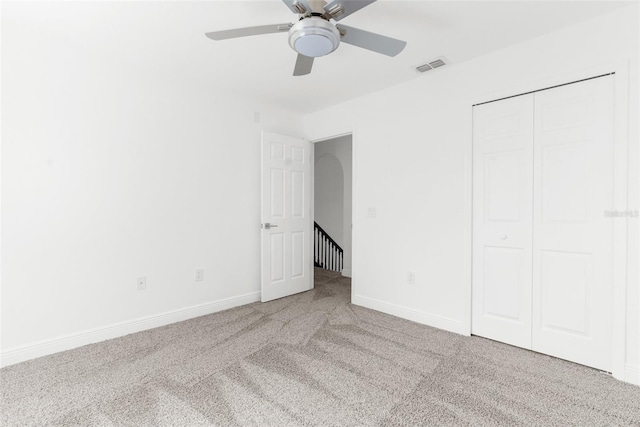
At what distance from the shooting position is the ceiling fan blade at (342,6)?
5.17ft

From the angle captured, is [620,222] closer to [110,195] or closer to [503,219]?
[503,219]

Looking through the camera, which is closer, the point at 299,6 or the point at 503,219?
the point at 299,6

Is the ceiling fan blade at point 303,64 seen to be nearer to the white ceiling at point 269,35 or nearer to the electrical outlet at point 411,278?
the white ceiling at point 269,35

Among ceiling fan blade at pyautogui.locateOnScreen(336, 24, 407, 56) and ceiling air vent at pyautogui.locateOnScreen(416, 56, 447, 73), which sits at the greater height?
ceiling air vent at pyautogui.locateOnScreen(416, 56, 447, 73)

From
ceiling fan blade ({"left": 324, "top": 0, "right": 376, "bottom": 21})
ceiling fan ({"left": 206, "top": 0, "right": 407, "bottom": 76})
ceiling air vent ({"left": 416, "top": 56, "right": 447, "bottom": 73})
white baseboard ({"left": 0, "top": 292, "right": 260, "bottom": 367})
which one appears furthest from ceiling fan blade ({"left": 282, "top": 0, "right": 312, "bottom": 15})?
white baseboard ({"left": 0, "top": 292, "right": 260, "bottom": 367})

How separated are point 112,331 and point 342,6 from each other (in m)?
3.11

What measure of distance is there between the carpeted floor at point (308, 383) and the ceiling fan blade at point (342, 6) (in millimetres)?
2228

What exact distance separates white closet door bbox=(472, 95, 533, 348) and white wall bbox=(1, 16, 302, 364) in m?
2.50

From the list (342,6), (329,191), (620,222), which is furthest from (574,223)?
(329,191)

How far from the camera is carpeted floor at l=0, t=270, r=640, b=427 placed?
1672 millimetres

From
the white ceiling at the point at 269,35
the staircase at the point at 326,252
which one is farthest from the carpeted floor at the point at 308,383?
the staircase at the point at 326,252

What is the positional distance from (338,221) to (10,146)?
4.95m

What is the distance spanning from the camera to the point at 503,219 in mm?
2570

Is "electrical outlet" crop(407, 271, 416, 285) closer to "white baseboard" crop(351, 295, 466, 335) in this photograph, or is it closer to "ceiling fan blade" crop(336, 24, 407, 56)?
"white baseboard" crop(351, 295, 466, 335)
